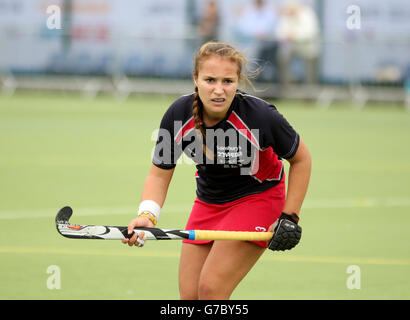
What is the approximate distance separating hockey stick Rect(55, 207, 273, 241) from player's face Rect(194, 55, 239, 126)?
0.78m

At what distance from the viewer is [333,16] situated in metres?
23.7

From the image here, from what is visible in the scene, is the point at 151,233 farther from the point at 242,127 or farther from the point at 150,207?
the point at 242,127

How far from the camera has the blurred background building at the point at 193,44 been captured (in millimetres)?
22547

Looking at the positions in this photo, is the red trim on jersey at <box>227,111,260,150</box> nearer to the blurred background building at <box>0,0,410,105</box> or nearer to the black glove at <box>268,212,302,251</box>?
the black glove at <box>268,212,302,251</box>

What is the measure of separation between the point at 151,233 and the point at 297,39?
57.3ft

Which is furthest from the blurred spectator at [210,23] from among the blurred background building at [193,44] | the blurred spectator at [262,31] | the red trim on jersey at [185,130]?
the red trim on jersey at [185,130]

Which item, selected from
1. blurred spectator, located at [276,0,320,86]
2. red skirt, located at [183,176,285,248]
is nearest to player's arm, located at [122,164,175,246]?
red skirt, located at [183,176,285,248]

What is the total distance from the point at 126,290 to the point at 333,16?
17490 mm

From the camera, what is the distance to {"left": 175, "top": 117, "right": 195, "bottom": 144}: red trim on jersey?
19.6 feet

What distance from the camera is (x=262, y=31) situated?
22422mm

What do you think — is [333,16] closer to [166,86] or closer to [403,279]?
[166,86]

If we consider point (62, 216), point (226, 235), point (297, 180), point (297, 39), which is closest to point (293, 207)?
point (297, 180)

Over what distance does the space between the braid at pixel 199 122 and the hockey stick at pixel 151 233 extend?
586mm

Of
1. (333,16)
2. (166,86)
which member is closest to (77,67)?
(166,86)
